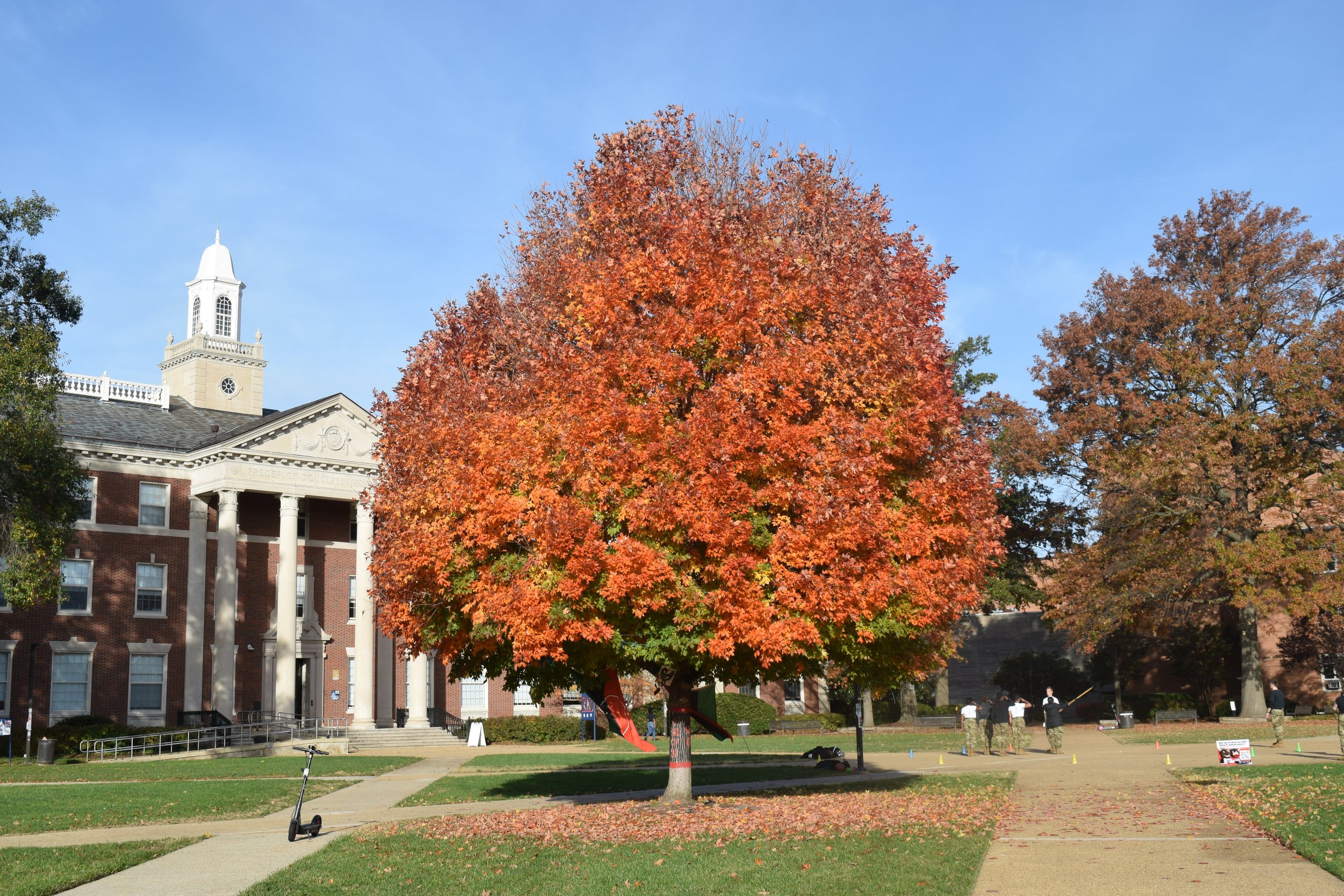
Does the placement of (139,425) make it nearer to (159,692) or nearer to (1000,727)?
(159,692)

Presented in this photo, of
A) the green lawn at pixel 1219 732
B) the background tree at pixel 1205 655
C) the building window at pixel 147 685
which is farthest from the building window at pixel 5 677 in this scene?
the background tree at pixel 1205 655

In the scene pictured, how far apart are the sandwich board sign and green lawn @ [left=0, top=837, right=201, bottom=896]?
1804 centimetres

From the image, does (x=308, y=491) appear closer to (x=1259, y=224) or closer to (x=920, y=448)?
(x=920, y=448)

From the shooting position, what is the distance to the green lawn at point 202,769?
28.8 meters

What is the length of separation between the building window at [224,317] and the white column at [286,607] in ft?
63.5

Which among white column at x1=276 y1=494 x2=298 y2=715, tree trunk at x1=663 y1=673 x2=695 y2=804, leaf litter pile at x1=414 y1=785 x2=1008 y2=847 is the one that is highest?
white column at x1=276 y1=494 x2=298 y2=715

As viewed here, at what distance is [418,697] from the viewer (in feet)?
151

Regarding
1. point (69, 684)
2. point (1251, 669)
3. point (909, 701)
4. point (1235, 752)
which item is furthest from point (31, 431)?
point (1251, 669)

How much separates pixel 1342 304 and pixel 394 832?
40.3 m

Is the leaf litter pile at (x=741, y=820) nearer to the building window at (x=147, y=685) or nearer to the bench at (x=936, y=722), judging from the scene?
the bench at (x=936, y=722)

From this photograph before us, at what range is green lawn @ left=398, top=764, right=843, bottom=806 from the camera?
21.5m

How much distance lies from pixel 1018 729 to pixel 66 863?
23895mm

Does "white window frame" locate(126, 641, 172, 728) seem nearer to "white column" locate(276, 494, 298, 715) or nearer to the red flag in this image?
"white column" locate(276, 494, 298, 715)

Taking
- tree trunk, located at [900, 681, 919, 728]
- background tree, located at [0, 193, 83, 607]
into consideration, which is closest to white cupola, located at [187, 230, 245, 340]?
background tree, located at [0, 193, 83, 607]
